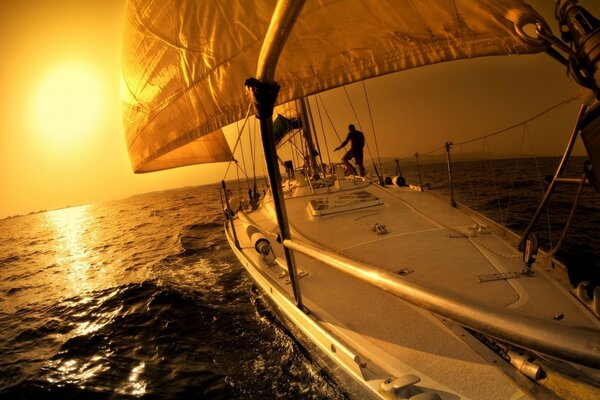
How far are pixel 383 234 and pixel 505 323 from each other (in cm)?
395

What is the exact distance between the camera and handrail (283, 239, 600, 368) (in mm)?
536

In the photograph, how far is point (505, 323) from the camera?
2.16ft

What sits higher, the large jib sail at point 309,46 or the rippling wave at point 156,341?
the large jib sail at point 309,46

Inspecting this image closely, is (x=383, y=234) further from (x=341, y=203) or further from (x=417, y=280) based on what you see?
(x=417, y=280)

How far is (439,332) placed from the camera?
7.59 feet

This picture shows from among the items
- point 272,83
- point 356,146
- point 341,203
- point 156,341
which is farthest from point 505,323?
point 356,146

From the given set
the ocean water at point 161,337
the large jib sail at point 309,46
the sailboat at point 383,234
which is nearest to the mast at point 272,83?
the sailboat at point 383,234

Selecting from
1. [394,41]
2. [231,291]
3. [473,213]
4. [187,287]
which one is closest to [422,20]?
[394,41]

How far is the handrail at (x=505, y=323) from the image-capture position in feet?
1.76

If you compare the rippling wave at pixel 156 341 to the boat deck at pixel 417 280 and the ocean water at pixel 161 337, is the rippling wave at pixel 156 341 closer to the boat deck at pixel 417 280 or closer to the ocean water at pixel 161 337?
the ocean water at pixel 161 337

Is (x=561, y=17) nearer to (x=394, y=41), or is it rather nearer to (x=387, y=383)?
(x=394, y=41)

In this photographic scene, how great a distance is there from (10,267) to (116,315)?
13.4 m

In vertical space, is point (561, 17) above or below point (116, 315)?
above

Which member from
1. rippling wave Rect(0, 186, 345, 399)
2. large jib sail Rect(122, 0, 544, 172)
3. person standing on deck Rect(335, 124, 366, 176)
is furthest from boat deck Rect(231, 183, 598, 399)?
person standing on deck Rect(335, 124, 366, 176)
